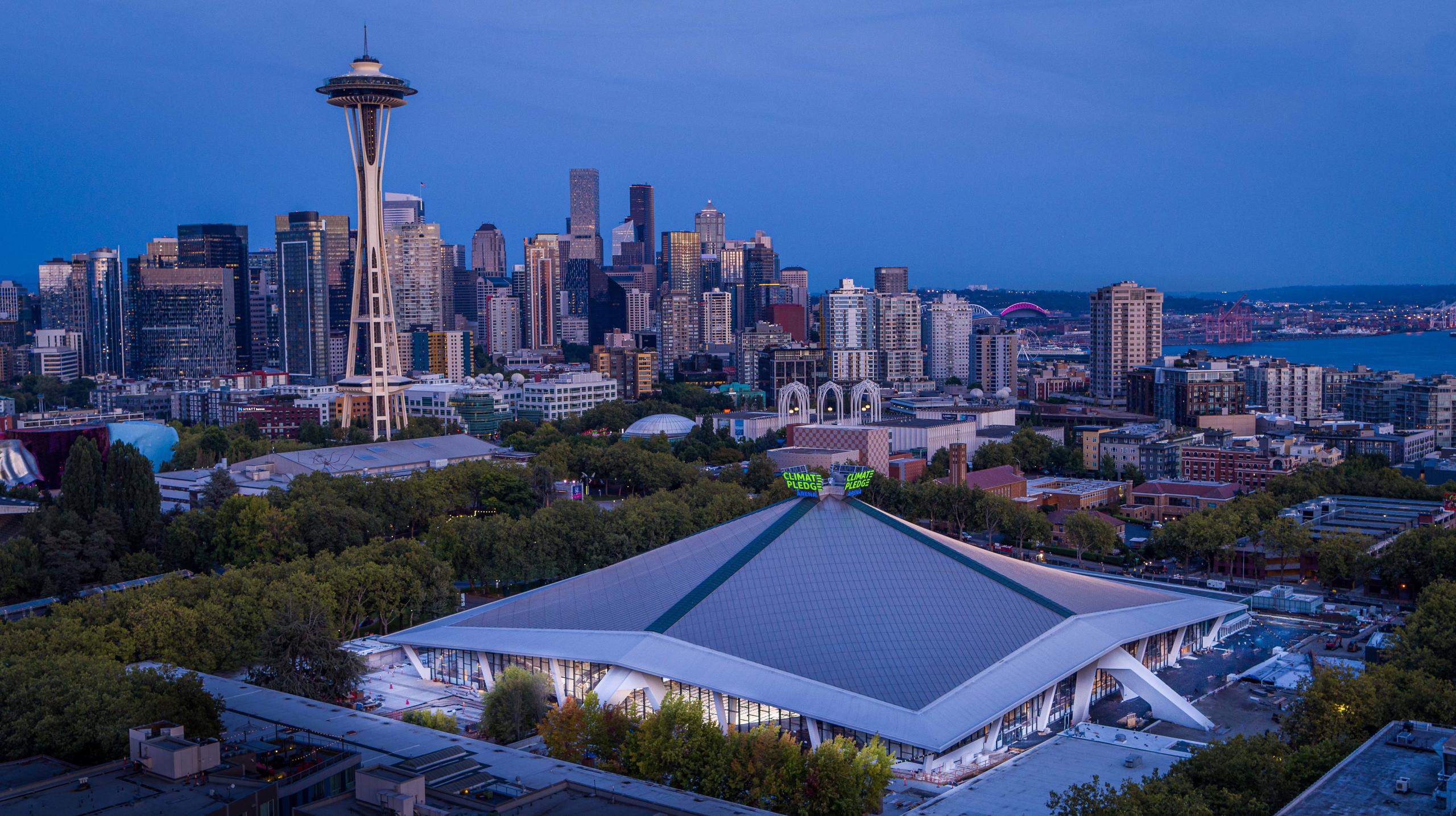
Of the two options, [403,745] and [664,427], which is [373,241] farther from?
[403,745]

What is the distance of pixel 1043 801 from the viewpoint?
73.3ft

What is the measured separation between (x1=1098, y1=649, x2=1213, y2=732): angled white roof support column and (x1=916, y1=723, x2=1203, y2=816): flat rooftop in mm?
2302

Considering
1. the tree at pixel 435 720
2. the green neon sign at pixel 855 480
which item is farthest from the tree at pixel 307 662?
the green neon sign at pixel 855 480

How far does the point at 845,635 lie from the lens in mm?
29516

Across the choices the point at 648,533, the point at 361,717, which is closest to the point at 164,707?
the point at 361,717

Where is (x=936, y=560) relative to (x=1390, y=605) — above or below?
above

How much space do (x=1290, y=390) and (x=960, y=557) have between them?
75.0 meters

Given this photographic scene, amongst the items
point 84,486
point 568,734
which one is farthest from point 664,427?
point 568,734

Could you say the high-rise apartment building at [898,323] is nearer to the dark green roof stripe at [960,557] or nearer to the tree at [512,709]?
the dark green roof stripe at [960,557]

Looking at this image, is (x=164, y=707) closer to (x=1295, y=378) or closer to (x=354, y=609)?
(x=354, y=609)

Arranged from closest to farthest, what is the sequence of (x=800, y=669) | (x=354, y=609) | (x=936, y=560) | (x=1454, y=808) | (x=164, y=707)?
(x=1454, y=808) → (x=164, y=707) → (x=800, y=669) → (x=936, y=560) → (x=354, y=609)

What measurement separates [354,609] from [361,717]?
1143 cm

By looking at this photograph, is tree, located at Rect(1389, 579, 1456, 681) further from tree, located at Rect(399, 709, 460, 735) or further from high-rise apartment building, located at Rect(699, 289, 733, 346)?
high-rise apartment building, located at Rect(699, 289, 733, 346)

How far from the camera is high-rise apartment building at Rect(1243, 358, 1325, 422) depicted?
9881 cm
